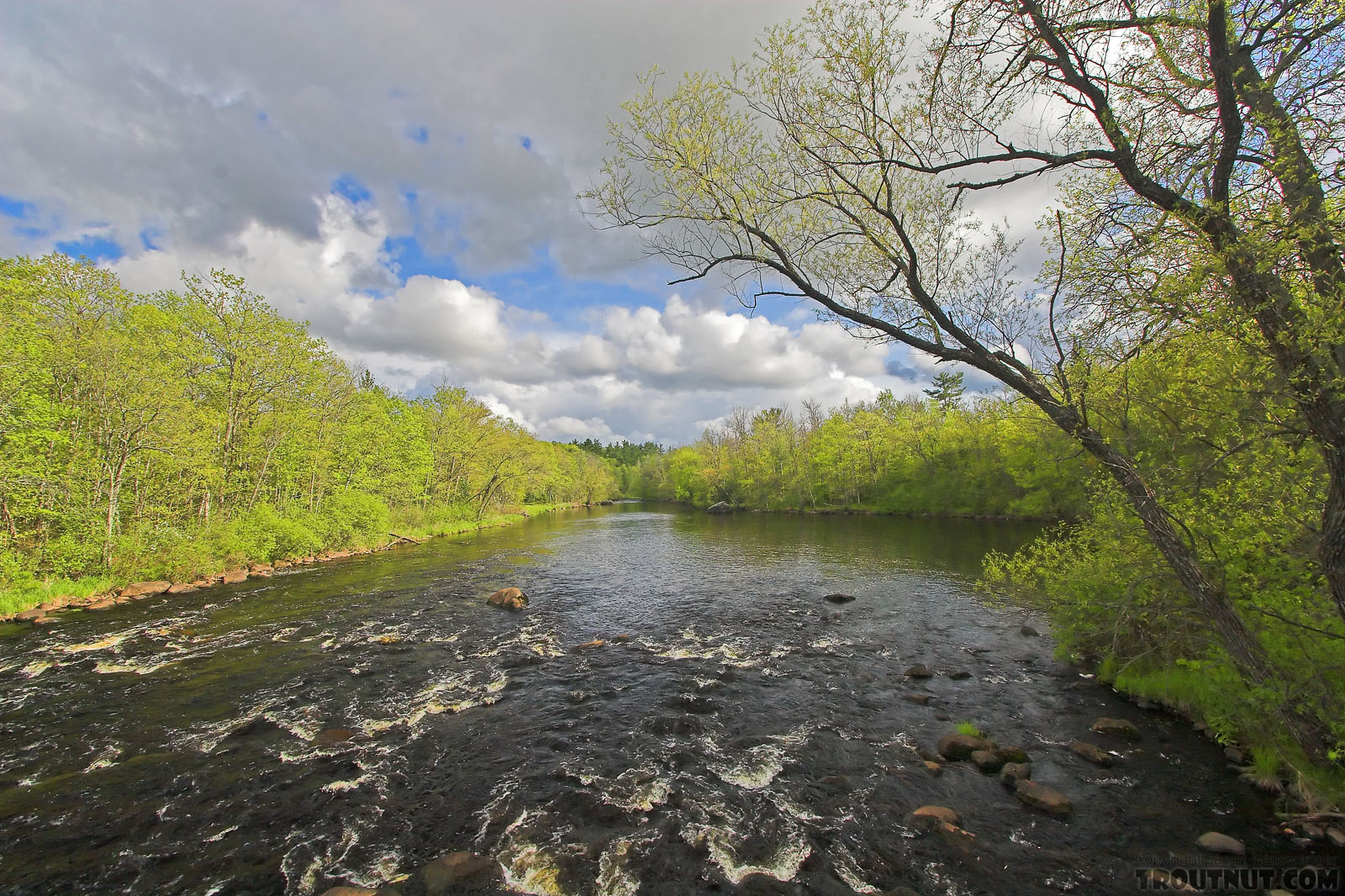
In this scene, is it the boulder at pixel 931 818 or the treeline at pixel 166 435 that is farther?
the treeline at pixel 166 435

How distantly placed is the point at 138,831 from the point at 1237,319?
13734 mm

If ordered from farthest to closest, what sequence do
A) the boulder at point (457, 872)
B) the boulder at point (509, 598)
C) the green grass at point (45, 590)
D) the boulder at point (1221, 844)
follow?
the boulder at point (509, 598) < the green grass at point (45, 590) < the boulder at point (1221, 844) < the boulder at point (457, 872)

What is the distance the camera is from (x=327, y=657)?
466 inches

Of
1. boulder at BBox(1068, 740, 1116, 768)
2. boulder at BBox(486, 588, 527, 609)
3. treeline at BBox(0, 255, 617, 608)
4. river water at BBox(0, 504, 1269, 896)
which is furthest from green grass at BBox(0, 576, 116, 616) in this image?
boulder at BBox(1068, 740, 1116, 768)

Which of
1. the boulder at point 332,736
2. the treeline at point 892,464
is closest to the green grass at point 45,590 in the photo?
the boulder at point 332,736

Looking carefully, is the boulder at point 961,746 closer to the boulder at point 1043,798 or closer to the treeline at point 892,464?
A: the boulder at point 1043,798

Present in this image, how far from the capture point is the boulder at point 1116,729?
816cm

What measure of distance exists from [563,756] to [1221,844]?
813 centimetres

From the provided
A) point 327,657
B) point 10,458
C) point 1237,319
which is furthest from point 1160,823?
point 10,458

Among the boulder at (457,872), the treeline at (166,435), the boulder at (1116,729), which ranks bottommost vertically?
the boulder at (457,872)

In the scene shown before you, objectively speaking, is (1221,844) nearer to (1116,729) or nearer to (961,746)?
(961,746)

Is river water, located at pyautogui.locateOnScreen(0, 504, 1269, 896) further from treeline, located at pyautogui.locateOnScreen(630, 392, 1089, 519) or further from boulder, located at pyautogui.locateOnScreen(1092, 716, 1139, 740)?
Answer: treeline, located at pyautogui.locateOnScreen(630, 392, 1089, 519)

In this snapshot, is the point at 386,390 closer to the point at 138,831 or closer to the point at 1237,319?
the point at 138,831

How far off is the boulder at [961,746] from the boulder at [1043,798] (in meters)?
0.91
